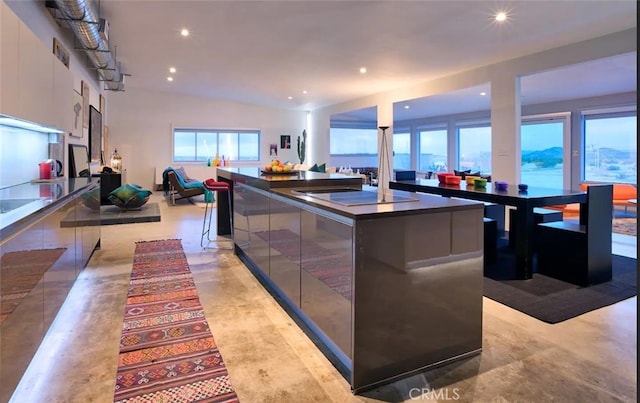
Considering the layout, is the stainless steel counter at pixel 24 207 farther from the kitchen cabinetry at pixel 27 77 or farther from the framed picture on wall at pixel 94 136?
the framed picture on wall at pixel 94 136

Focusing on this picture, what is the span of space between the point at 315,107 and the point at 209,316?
1008 centimetres

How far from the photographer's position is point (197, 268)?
3.89 m

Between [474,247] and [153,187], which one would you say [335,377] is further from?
[153,187]

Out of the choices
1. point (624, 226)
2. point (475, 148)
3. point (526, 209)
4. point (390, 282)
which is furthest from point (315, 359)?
point (475, 148)

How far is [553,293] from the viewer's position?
312cm

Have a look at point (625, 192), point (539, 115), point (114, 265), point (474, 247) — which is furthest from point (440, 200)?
point (539, 115)

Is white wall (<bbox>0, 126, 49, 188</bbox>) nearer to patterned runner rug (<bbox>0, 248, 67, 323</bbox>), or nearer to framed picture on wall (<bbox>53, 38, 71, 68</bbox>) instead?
framed picture on wall (<bbox>53, 38, 71, 68</bbox>)

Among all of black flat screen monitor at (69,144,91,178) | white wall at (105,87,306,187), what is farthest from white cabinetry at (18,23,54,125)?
white wall at (105,87,306,187)

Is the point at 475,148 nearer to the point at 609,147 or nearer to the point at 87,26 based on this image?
the point at 609,147

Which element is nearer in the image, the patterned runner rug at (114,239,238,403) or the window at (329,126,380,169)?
the patterned runner rug at (114,239,238,403)

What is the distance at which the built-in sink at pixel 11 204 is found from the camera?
201 cm

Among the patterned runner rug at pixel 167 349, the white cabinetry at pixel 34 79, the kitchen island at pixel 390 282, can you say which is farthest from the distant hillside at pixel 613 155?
the white cabinetry at pixel 34 79

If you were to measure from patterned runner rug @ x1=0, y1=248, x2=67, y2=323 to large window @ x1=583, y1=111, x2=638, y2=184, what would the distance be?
955cm

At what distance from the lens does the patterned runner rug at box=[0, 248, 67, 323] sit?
1529 millimetres
